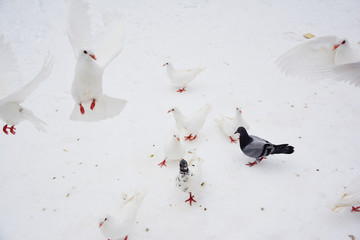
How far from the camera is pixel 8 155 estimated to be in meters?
3.32

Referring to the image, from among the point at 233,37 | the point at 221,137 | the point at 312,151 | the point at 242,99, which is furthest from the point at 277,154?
the point at 233,37

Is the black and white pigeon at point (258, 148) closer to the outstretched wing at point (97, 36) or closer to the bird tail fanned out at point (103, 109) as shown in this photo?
the bird tail fanned out at point (103, 109)

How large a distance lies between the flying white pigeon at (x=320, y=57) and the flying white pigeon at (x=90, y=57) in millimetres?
1770

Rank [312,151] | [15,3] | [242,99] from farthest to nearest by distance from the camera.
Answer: [15,3] < [242,99] < [312,151]

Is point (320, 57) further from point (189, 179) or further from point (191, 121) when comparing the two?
point (189, 179)

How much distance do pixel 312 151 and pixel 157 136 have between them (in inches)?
76.6

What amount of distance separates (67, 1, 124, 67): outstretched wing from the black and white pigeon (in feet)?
5.34

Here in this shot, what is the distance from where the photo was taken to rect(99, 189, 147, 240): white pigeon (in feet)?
7.12

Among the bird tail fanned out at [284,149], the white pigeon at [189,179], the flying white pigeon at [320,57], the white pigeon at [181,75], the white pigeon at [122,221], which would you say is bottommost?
the white pigeon at [122,221]

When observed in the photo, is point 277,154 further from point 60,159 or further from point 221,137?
point 60,159

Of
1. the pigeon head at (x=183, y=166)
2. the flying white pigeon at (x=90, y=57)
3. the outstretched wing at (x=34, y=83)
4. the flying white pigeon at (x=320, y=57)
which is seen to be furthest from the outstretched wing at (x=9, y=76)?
the flying white pigeon at (x=320, y=57)

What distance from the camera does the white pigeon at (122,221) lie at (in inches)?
85.4

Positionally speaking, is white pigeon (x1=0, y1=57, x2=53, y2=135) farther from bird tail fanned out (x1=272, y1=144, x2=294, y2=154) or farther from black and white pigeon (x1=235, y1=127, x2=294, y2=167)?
bird tail fanned out (x1=272, y1=144, x2=294, y2=154)

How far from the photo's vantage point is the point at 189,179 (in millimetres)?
2479
